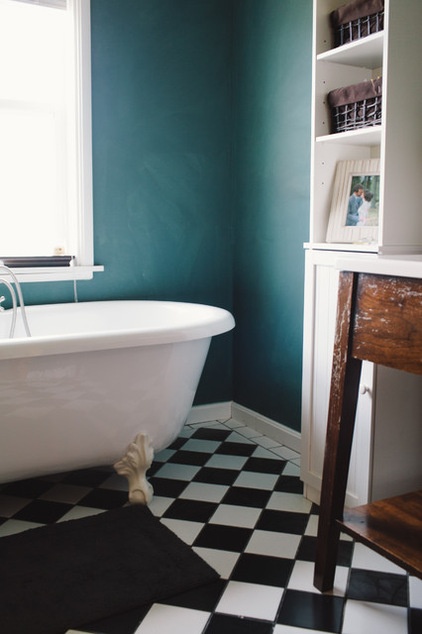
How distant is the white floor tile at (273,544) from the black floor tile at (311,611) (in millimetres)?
245

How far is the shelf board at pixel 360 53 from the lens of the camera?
2256 millimetres

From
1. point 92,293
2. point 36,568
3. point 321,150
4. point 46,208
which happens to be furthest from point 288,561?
point 46,208

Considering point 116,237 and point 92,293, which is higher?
point 116,237

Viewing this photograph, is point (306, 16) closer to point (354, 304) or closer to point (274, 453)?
point (354, 304)

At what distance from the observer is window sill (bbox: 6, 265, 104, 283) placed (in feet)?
10.3

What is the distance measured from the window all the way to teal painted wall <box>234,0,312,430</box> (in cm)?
86

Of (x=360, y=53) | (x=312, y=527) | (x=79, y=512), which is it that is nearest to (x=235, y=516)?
(x=312, y=527)

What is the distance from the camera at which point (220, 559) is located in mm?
2141

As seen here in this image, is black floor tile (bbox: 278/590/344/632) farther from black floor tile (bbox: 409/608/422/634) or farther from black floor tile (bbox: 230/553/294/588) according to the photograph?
A: black floor tile (bbox: 409/608/422/634)

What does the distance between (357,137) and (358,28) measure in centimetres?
39

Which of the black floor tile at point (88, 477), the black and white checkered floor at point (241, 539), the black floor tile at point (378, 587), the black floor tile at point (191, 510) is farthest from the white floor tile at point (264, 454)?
the black floor tile at point (378, 587)

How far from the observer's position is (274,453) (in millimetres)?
3172

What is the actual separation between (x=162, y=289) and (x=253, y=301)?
51cm

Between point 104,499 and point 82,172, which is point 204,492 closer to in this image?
point 104,499
